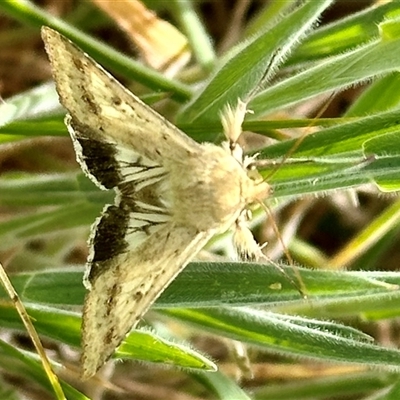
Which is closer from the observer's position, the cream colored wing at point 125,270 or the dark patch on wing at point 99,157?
the cream colored wing at point 125,270

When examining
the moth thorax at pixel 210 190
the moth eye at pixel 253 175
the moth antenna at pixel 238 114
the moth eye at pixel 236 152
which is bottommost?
the moth thorax at pixel 210 190

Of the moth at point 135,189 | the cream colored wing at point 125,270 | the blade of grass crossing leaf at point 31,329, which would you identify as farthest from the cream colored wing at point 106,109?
the blade of grass crossing leaf at point 31,329

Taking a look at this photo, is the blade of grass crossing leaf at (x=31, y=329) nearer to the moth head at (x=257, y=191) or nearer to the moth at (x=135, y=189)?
the moth at (x=135, y=189)

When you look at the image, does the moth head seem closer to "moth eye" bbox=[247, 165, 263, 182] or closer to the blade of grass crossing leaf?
"moth eye" bbox=[247, 165, 263, 182]

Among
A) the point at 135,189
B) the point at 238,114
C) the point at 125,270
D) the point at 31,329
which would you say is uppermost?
the point at 238,114

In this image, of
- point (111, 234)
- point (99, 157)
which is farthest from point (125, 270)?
point (99, 157)

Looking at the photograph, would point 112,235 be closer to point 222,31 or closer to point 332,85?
point 332,85

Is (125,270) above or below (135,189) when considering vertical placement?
below

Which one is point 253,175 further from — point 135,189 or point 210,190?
point 135,189
